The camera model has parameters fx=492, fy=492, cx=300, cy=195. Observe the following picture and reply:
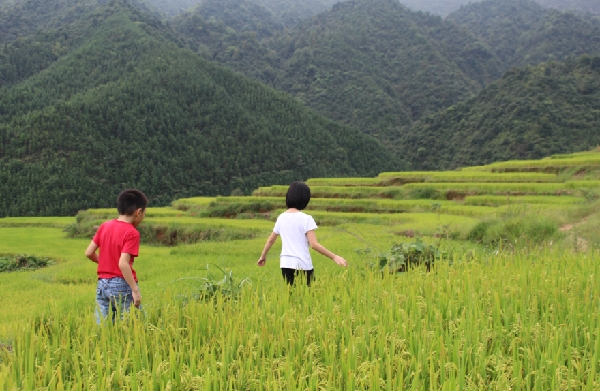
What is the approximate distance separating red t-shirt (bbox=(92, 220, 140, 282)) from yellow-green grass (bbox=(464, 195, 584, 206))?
1090 cm

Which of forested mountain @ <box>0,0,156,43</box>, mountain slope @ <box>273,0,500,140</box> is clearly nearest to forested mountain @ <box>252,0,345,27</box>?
mountain slope @ <box>273,0,500,140</box>

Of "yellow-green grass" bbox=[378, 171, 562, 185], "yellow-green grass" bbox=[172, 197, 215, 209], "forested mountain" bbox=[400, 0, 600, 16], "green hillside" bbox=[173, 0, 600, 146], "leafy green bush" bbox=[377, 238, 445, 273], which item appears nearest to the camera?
"leafy green bush" bbox=[377, 238, 445, 273]

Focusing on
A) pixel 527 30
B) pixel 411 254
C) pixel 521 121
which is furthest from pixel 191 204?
pixel 527 30

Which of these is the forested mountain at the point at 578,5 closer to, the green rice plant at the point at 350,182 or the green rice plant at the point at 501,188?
the green rice plant at the point at 350,182

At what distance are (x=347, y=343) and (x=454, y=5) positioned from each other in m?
189

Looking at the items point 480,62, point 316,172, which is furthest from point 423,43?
point 316,172

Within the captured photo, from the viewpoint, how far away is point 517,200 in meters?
14.9

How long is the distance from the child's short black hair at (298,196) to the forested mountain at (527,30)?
8221 cm

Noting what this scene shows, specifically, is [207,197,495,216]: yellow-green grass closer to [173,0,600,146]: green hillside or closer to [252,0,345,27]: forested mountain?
[173,0,600,146]: green hillside

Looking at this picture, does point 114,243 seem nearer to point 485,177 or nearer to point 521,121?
point 485,177

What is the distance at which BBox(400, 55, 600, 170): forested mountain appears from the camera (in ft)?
137

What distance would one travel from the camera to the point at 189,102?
190ft

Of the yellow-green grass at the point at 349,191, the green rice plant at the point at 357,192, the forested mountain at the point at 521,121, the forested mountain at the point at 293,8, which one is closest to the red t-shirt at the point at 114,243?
the green rice plant at the point at 357,192

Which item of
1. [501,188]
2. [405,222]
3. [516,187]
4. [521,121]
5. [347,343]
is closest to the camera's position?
[347,343]
